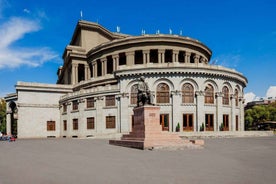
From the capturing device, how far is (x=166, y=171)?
883cm

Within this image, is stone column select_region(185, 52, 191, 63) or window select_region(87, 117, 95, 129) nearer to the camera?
window select_region(87, 117, 95, 129)

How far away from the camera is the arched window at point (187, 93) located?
35438 millimetres

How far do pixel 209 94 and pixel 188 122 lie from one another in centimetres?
537

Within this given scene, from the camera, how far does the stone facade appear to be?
35.2 meters

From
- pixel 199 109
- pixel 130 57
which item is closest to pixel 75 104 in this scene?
pixel 130 57

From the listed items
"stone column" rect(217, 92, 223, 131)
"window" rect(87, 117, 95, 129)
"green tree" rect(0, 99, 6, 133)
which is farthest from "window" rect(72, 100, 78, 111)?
"green tree" rect(0, 99, 6, 133)

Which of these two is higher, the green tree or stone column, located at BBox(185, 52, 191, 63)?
stone column, located at BBox(185, 52, 191, 63)

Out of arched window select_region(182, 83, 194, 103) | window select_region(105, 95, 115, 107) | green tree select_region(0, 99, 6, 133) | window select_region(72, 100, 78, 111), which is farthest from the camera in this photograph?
green tree select_region(0, 99, 6, 133)

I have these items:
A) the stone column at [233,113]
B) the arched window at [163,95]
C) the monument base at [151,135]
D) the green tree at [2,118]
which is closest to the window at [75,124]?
the arched window at [163,95]

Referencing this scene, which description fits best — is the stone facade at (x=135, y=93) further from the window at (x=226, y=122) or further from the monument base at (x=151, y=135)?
the monument base at (x=151, y=135)

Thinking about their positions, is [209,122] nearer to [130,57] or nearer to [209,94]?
[209,94]

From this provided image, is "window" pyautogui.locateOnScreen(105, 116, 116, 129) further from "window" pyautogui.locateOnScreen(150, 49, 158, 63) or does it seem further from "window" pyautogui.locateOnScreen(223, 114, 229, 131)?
"window" pyautogui.locateOnScreen(150, 49, 158, 63)

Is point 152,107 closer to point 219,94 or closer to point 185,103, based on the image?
point 185,103

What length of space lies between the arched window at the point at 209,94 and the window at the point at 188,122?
11.8ft
